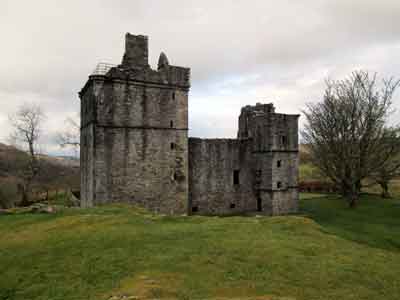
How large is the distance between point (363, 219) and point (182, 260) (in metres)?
21.8

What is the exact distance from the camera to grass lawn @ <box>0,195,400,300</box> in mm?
8250

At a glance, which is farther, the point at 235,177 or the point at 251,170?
the point at 251,170

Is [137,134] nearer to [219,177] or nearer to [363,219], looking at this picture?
[219,177]

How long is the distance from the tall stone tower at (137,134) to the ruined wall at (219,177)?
2005mm

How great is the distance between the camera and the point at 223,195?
88.3 feet

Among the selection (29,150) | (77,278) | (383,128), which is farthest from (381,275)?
(29,150)

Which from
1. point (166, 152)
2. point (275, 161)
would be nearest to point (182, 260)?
point (166, 152)

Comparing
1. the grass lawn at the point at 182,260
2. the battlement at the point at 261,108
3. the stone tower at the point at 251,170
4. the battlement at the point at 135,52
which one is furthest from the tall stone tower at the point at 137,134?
the battlement at the point at 261,108

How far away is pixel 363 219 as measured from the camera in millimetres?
26391

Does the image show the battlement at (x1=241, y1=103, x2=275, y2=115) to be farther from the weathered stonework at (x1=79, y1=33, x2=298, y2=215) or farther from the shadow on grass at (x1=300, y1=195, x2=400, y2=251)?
the shadow on grass at (x1=300, y1=195, x2=400, y2=251)

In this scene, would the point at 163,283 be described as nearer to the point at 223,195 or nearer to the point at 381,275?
the point at 381,275

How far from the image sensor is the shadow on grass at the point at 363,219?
19.2 m

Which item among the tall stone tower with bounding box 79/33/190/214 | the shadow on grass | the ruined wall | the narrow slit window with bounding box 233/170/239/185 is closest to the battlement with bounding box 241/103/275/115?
the ruined wall

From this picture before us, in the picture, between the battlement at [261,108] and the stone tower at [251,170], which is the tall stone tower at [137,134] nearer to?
the stone tower at [251,170]
